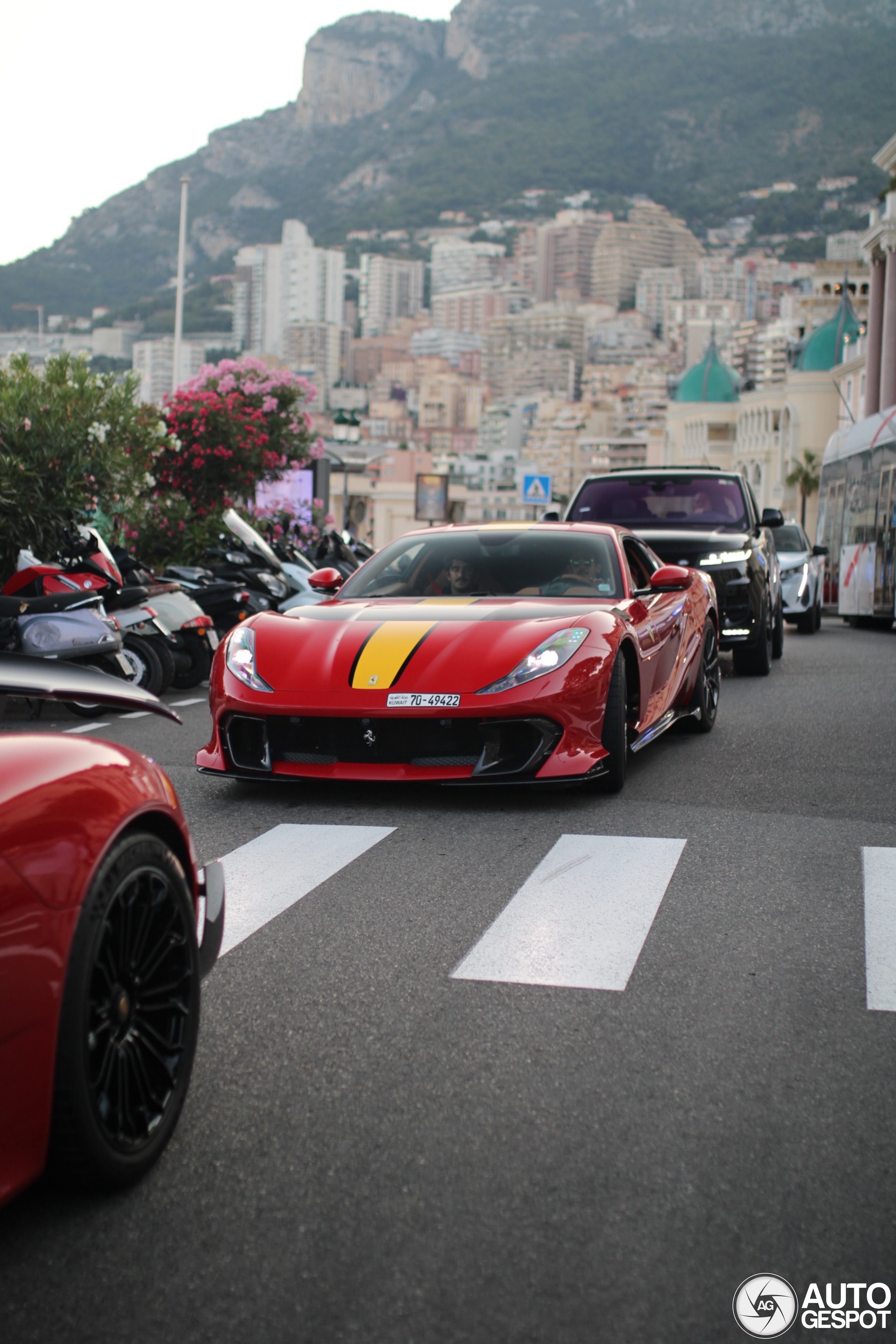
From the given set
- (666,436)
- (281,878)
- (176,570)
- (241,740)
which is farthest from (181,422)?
(666,436)

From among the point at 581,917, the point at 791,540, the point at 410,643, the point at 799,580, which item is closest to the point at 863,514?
the point at 791,540

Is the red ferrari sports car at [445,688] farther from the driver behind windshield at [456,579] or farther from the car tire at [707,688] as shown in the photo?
the car tire at [707,688]

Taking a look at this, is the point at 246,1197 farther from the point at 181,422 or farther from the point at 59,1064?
the point at 181,422

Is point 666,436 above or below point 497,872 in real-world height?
above

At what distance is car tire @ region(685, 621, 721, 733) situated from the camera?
9578mm

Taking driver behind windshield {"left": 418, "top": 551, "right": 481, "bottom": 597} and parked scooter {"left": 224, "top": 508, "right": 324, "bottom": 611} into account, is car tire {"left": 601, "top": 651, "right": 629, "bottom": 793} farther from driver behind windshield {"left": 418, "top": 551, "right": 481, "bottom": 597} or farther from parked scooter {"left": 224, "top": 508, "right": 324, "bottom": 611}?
parked scooter {"left": 224, "top": 508, "right": 324, "bottom": 611}

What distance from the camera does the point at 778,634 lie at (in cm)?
1661

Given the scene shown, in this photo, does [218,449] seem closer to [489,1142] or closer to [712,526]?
[712,526]

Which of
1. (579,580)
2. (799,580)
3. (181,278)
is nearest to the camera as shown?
(579,580)

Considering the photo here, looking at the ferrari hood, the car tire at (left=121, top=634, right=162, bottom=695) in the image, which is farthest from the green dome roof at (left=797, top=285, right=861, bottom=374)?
the ferrari hood

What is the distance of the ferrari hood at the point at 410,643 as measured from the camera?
687cm

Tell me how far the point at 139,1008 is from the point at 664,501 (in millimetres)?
12306

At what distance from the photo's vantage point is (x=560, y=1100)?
11.3 ft

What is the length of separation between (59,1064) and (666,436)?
176m
